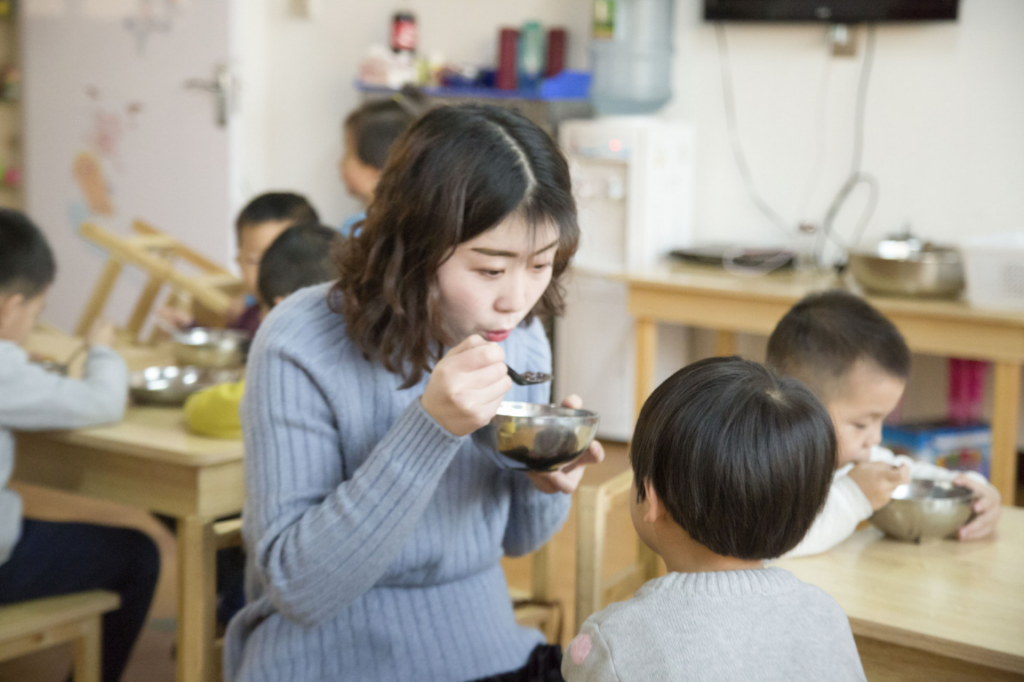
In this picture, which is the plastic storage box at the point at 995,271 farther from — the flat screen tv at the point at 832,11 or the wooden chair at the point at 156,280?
the wooden chair at the point at 156,280

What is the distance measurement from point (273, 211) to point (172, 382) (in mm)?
661

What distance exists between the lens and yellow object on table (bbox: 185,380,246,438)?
5.68 feet

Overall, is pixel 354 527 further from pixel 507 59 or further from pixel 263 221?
pixel 507 59

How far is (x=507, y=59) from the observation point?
4.36 meters

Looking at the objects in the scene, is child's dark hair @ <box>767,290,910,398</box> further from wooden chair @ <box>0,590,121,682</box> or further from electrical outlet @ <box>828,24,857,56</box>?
electrical outlet @ <box>828,24,857,56</box>

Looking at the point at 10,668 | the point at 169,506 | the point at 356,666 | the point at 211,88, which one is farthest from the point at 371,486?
the point at 211,88

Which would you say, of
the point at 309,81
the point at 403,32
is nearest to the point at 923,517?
the point at 403,32

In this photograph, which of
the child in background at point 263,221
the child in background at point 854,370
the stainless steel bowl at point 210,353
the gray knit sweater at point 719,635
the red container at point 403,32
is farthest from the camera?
the red container at point 403,32

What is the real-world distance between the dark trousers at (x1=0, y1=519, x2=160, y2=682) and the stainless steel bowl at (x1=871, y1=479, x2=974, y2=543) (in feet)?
4.38

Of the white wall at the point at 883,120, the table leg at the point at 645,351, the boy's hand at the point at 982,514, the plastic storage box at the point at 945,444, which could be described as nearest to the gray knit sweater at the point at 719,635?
the boy's hand at the point at 982,514

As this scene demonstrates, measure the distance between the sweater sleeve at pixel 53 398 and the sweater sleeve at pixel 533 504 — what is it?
2.63 feet

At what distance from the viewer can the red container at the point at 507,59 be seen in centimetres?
434

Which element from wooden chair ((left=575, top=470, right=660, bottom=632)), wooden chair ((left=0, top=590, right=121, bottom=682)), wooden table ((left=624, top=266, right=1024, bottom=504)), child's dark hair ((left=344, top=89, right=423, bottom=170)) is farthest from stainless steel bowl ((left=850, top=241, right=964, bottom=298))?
wooden chair ((left=0, top=590, right=121, bottom=682))

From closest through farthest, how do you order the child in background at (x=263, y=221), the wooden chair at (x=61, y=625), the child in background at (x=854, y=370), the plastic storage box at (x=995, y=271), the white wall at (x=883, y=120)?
the child in background at (x=854, y=370) → the wooden chair at (x=61, y=625) → the child in background at (x=263, y=221) → the plastic storage box at (x=995, y=271) → the white wall at (x=883, y=120)
